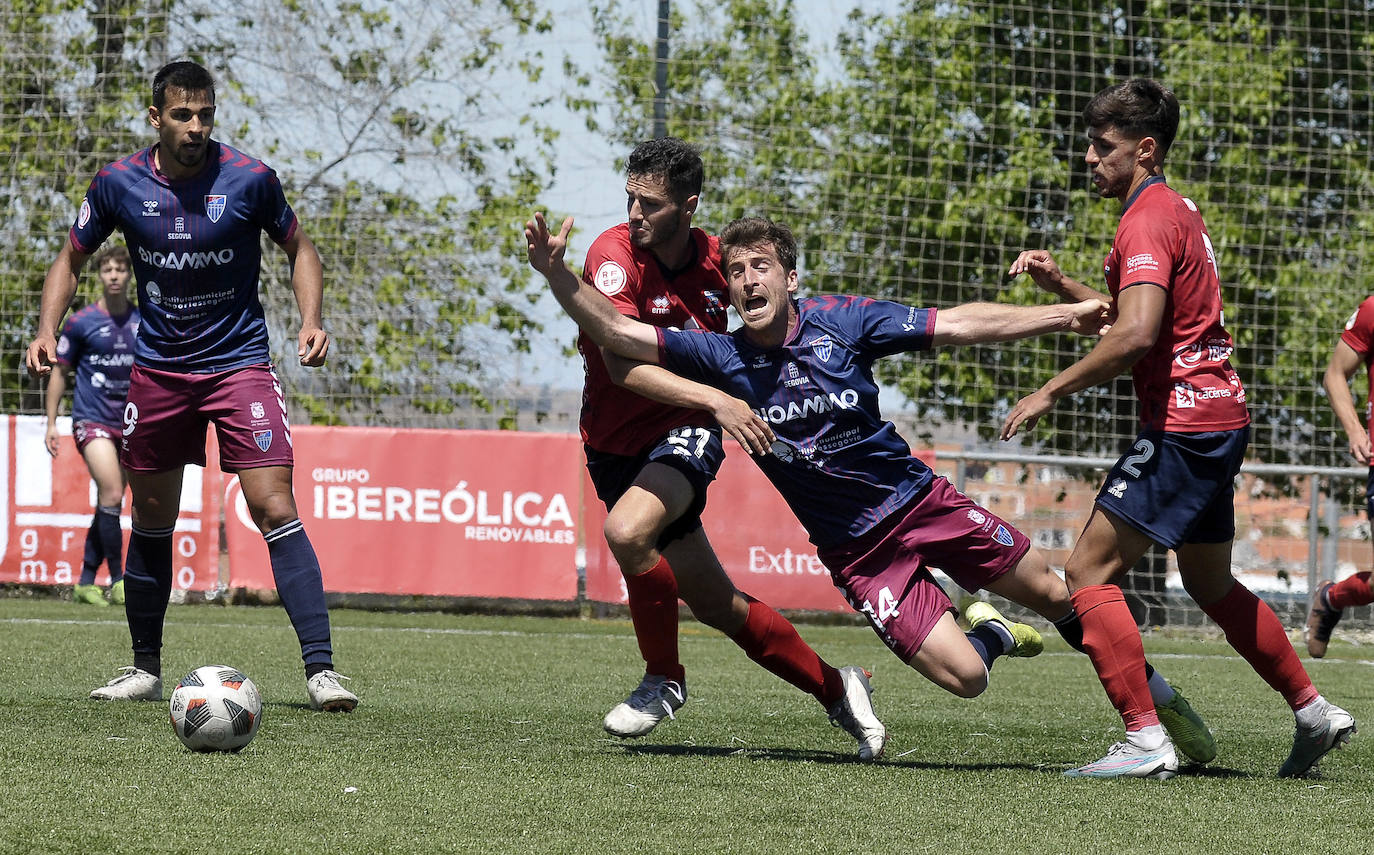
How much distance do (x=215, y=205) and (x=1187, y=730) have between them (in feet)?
12.5

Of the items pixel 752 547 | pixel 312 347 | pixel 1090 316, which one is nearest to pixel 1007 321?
pixel 1090 316

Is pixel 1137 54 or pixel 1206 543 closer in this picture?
pixel 1206 543

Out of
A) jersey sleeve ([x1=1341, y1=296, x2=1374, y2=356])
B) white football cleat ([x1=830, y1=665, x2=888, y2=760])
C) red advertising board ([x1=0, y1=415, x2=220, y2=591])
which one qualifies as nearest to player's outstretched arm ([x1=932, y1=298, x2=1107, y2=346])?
white football cleat ([x1=830, y1=665, x2=888, y2=760])

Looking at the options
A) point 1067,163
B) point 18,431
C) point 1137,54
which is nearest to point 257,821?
point 18,431

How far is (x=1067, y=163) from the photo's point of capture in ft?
47.9

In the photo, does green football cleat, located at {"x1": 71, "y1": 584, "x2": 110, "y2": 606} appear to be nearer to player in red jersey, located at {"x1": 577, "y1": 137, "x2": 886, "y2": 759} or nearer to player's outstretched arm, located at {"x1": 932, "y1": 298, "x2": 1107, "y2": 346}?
player in red jersey, located at {"x1": 577, "y1": 137, "x2": 886, "y2": 759}

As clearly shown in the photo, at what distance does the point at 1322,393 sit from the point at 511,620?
773 centimetres

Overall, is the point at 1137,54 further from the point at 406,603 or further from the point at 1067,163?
the point at 406,603

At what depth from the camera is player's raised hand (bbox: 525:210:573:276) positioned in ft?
14.5

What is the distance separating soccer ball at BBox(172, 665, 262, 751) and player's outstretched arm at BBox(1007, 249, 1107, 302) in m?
2.57

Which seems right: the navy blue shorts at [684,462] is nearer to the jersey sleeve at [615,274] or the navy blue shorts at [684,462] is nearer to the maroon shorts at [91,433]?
the jersey sleeve at [615,274]

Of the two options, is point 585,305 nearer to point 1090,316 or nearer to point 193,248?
point 1090,316

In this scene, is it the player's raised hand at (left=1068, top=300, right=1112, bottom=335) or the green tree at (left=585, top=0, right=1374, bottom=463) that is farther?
the green tree at (left=585, top=0, right=1374, bottom=463)

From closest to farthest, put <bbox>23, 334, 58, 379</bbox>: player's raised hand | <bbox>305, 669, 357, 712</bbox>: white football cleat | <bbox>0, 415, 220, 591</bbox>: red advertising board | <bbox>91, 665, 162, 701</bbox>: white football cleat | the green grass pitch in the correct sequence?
the green grass pitch, <bbox>305, 669, 357, 712</bbox>: white football cleat, <bbox>91, 665, 162, 701</bbox>: white football cleat, <bbox>23, 334, 58, 379</bbox>: player's raised hand, <bbox>0, 415, 220, 591</bbox>: red advertising board
